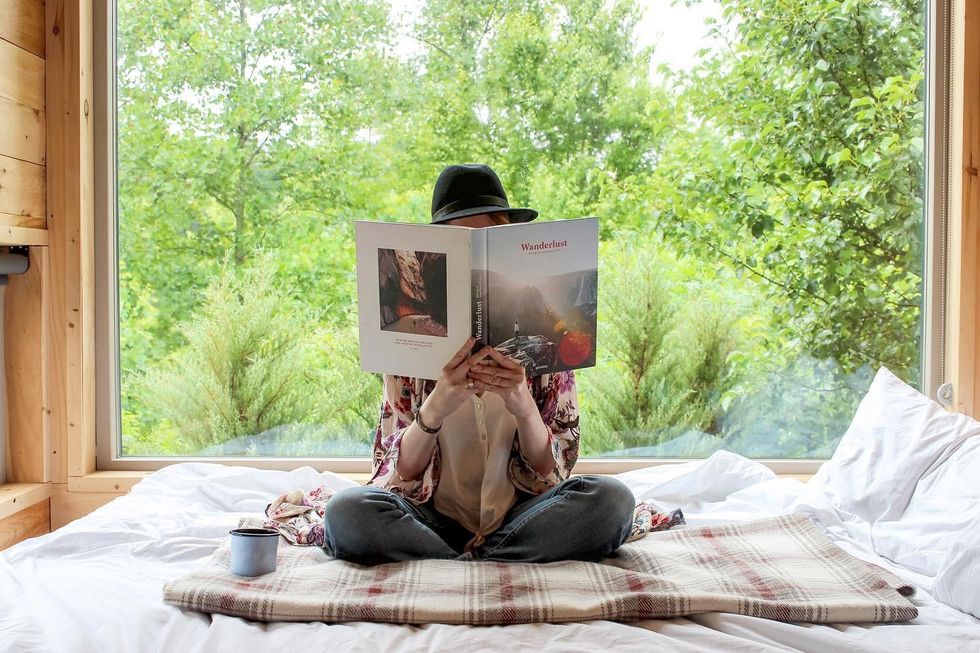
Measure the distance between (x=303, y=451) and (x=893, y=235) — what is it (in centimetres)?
189

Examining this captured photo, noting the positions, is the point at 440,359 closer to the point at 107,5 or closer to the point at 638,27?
the point at 638,27

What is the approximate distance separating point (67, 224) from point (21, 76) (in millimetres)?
412

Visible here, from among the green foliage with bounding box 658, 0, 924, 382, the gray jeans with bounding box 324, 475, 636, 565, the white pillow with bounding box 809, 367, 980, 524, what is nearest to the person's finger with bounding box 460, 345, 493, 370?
the gray jeans with bounding box 324, 475, 636, 565

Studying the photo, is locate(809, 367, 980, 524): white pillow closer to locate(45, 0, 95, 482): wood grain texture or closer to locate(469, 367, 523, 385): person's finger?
locate(469, 367, 523, 385): person's finger

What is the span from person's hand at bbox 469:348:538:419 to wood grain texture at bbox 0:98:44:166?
155cm

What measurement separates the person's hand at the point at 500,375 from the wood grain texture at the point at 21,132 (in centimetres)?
155

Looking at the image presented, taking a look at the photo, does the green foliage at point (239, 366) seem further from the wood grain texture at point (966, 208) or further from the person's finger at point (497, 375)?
the wood grain texture at point (966, 208)

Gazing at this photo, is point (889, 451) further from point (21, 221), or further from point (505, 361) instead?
point (21, 221)

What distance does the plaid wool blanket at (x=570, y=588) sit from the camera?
1372mm

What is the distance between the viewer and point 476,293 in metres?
1.52

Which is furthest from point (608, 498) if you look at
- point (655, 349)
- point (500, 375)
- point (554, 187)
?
point (554, 187)

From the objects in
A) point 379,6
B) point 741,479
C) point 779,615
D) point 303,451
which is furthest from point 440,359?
point 379,6

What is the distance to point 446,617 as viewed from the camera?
53.5 inches

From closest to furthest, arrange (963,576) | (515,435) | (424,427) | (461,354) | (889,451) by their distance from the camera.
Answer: (963,576)
(461,354)
(424,427)
(515,435)
(889,451)
